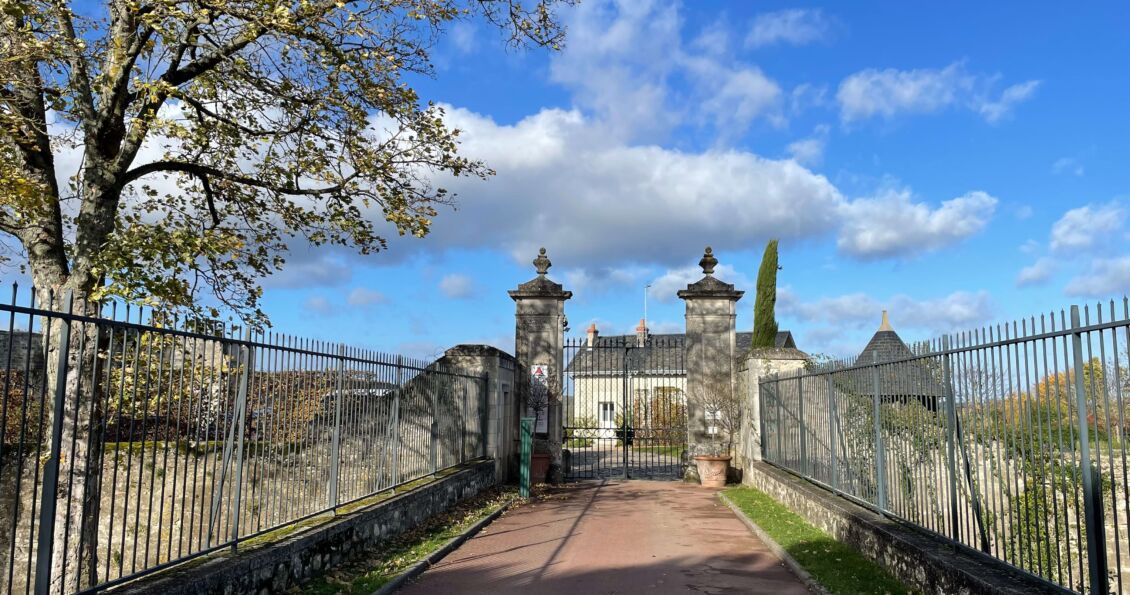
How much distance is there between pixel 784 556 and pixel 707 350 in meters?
9.08

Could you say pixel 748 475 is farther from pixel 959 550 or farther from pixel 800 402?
pixel 959 550

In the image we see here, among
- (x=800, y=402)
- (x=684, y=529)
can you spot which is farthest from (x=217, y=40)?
(x=800, y=402)

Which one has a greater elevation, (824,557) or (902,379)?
(902,379)

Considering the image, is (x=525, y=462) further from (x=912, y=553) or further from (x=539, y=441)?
(x=912, y=553)

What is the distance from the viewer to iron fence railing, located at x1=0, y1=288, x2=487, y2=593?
176 inches

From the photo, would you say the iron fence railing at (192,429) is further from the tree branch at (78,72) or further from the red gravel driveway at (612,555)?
the tree branch at (78,72)

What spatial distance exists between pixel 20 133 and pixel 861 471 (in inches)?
404

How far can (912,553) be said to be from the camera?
6.72 m

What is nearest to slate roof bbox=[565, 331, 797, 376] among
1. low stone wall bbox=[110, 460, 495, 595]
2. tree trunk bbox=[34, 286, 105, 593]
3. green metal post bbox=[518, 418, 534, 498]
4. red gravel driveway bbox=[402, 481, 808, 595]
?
green metal post bbox=[518, 418, 534, 498]

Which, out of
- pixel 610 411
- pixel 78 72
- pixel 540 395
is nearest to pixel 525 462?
pixel 540 395

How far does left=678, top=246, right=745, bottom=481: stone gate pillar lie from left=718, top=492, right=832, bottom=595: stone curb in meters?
4.76

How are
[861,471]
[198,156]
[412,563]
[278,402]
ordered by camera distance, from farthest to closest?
A: [198,156] < [861,471] < [412,563] < [278,402]

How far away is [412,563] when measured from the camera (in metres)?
8.03

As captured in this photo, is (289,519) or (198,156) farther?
(198,156)
